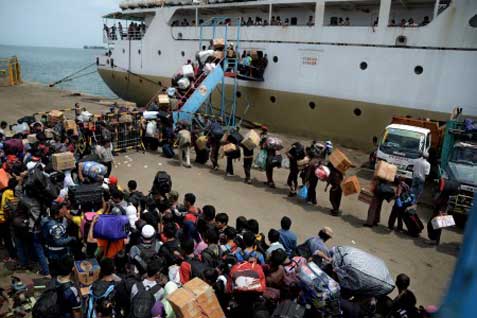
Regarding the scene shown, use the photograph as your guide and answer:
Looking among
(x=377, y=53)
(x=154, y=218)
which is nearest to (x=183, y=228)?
(x=154, y=218)

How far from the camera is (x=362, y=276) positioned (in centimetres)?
427

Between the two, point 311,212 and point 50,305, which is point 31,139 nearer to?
point 50,305

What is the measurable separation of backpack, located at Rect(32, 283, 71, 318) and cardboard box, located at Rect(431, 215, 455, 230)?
6491 mm

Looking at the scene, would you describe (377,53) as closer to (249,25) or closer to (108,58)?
(249,25)

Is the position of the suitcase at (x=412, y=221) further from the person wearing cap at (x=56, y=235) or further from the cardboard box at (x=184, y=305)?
the person wearing cap at (x=56, y=235)

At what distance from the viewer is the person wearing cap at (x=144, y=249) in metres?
4.55

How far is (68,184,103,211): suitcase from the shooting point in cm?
590

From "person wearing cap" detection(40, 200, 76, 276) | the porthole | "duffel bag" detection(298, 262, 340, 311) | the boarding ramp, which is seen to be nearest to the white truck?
the porthole

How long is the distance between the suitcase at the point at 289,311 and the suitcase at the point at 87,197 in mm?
3562

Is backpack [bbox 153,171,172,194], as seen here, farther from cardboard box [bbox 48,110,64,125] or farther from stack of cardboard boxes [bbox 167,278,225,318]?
cardboard box [bbox 48,110,64,125]

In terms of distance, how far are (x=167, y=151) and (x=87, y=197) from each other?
6.77m

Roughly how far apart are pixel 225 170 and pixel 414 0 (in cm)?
1039

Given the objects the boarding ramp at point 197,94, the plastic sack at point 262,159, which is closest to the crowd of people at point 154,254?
the plastic sack at point 262,159

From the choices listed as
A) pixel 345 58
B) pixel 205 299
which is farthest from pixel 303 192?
pixel 345 58
